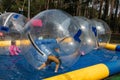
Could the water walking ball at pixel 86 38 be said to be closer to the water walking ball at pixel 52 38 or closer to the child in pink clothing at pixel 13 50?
the water walking ball at pixel 52 38

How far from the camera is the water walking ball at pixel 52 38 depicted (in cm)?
693

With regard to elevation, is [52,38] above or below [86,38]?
above

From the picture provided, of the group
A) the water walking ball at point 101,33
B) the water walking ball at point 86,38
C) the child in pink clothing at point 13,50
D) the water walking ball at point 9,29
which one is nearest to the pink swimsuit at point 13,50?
the child in pink clothing at point 13,50

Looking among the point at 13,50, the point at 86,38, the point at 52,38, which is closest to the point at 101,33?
the point at 86,38

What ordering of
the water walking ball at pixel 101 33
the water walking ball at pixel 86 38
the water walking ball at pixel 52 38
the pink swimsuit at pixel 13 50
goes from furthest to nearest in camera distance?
1. the water walking ball at pixel 101 33
2. the pink swimsuit at pixel 13 50
3. the water walking ball at pixel 86 38
4. the water walking ball at pixel 52 38

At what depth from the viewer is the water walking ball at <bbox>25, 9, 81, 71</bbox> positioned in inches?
273

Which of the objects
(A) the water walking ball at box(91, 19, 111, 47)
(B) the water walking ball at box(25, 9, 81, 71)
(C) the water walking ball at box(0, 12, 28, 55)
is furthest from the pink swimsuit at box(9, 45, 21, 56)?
(A) the water walking ball at box(91, 19, 111, 47)

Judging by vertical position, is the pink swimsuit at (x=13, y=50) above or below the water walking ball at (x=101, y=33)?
below

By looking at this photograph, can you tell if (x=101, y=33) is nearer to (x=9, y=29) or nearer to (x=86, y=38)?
(x=86, y=38)

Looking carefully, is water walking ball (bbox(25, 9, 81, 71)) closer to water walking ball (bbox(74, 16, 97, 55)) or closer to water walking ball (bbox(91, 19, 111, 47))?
water walking ball (bbox(74, 16, 97, 55))

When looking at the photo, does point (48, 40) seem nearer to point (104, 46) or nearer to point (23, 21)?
point (23, 21)

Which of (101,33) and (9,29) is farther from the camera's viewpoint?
(101,33)

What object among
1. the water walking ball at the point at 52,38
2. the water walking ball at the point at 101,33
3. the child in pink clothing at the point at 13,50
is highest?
the water walking ball at the point at 52,38

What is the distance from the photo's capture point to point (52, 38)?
697cm
